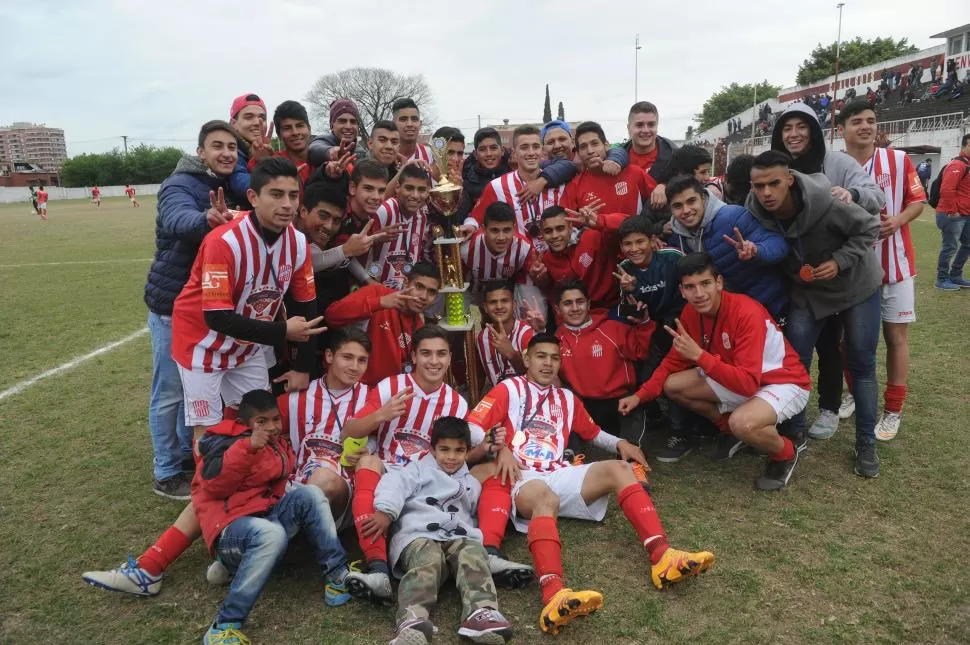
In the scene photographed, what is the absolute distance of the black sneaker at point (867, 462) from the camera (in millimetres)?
3967

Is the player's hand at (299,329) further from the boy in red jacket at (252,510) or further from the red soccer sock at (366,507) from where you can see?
the red soccer sock at (366,507)

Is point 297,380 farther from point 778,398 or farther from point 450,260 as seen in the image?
point 778,398

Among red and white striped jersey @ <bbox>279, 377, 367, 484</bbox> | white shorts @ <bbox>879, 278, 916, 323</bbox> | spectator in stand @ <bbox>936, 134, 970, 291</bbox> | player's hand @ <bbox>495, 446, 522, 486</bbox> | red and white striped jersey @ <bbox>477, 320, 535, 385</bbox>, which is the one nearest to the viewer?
player's hand @ <bbox>495, 446, 522, 486</bbox>

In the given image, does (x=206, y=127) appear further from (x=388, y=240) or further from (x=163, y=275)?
(x=388, y=240)

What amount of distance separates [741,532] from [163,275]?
3652 millimetres

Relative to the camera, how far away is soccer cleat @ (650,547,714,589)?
9.50 ft

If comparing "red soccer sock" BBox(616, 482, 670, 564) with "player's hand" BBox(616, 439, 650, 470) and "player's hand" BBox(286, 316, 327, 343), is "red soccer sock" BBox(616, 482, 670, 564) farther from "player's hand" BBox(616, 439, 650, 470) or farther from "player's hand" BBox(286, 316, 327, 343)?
"player's hand" BBox(286, 316, 327, 343)

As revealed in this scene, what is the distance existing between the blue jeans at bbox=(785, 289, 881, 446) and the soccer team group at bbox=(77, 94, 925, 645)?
0.06 feet

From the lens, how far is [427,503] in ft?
10.9

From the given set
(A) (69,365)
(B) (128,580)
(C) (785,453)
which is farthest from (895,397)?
(A) (69,365)

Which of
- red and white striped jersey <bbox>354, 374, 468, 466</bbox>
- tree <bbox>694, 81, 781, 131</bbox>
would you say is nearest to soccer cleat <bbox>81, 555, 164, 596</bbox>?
red and white striped jersey <bbox>354, 374, 468, 466</bbox>

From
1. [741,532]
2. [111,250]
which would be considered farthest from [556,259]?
[111,250]

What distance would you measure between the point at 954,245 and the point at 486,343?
27.1 feet

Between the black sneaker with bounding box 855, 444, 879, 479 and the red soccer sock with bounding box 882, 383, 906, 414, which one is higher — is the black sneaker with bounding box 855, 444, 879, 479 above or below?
below
